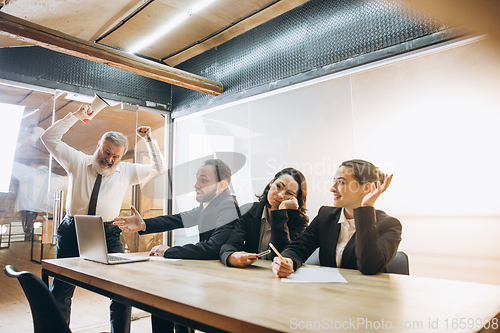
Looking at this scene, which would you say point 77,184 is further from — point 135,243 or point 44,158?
point 135,243

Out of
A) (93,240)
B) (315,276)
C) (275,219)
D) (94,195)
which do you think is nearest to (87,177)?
(94,195)

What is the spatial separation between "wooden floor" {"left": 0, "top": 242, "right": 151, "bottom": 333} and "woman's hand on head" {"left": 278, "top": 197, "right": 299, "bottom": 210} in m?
1.82

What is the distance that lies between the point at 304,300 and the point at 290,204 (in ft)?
5.60

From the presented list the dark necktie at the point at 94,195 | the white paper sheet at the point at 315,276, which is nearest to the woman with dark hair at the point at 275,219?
the white paper sheet at the point at 315,276

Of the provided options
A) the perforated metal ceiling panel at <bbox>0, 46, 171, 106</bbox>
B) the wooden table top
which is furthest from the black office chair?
the perforated metal ceiling panel at <bbox>0, 46, 171, 106</bbox>

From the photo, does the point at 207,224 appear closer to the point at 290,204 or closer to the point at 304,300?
the point at 290,204

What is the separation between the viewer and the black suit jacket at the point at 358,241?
169 cm

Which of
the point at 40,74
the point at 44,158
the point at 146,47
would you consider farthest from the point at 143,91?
the point at 44,158

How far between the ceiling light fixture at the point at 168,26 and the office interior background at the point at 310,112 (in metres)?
0.14

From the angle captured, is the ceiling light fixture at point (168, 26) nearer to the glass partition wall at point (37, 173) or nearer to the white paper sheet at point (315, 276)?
the glass partition wall at point (37, 173)

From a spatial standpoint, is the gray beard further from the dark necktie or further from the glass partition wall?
the glass partition wall

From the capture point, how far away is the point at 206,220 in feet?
9.08

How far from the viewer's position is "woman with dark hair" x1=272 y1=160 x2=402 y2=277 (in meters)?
1.70

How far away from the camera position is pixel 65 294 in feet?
9.07
